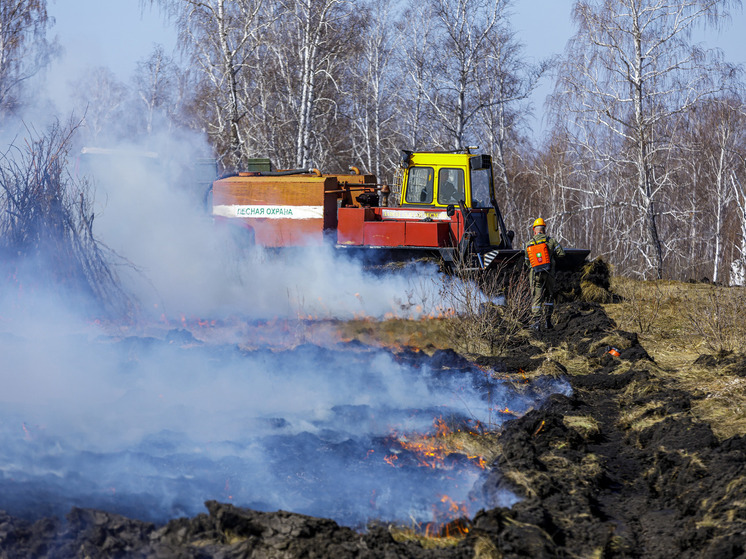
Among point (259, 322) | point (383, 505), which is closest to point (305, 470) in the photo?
point (383, 505)

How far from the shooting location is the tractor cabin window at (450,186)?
556 inches

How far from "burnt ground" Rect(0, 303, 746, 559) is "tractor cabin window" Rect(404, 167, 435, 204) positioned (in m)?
6.94

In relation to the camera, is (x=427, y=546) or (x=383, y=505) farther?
(x=383, y=505)

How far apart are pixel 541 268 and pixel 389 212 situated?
3063 mm

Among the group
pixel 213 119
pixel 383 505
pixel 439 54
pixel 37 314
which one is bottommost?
pixel 383 505

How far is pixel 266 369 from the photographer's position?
9.05 m

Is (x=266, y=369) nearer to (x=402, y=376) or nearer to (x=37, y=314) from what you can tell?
(x=402, y=376)

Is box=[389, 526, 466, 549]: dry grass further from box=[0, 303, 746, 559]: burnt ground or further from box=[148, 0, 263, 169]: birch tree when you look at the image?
box=[148, 0, 263, 169]: birch tree

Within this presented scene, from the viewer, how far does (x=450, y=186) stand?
14.2 meters

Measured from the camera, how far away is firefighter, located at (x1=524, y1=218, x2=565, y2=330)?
12.8m

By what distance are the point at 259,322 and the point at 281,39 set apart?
15.2m

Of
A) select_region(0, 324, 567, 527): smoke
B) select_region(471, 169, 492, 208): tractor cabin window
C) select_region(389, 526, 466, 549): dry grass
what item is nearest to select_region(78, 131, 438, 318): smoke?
select_region(471, 169, 492, 208): tractor cabin window

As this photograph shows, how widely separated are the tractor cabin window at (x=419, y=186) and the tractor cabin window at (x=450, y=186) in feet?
0.67

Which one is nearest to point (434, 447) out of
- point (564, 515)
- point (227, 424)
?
point (564, 515)
